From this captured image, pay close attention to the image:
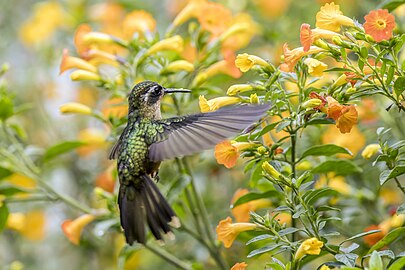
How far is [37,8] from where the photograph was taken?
19.4 feet

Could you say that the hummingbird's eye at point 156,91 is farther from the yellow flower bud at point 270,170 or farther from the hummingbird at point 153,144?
the yellow flower bud at point 270,170

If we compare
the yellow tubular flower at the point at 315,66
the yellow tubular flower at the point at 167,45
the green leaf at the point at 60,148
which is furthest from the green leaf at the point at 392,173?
the green leaf at the point at 60,148

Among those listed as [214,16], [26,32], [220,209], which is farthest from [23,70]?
[214,16]

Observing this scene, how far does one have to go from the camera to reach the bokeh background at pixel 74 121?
4391mm

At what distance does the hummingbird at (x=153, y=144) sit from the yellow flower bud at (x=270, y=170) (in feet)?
0.56

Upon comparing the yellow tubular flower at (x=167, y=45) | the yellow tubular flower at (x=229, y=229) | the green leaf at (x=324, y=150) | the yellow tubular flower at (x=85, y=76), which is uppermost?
the yellow tubular flower at (x=167, y=45)

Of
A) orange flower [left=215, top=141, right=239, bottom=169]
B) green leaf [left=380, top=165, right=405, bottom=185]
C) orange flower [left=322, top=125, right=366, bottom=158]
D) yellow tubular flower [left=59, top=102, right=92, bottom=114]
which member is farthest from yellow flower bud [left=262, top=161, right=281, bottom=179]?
yellow tubular flower [left=59, top=102, right=92, bottom=114]

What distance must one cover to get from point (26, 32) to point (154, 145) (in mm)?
3506

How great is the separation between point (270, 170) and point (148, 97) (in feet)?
2.27

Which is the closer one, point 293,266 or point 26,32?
point 293,266

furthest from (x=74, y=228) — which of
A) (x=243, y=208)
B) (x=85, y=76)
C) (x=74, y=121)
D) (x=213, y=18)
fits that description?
(x=74, y=121)

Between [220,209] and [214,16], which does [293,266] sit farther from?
[220,209]

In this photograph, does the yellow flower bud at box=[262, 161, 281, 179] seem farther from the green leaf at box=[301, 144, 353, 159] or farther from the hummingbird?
the green leaf at box=[301, 144, 353, 159]

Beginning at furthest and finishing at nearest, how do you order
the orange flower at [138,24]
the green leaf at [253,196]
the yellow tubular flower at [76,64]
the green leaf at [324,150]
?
the orange flower at [138,24], the yellow tubular flower at [76,64], the green leaf at [253,196], the green leaf at [324,150]
